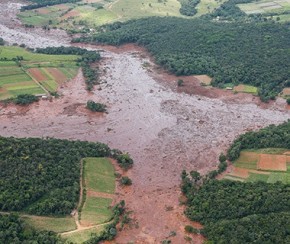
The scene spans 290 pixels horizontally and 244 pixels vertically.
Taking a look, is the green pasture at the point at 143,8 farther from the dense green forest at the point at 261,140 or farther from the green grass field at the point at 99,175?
the green grass field at the point at 99,175

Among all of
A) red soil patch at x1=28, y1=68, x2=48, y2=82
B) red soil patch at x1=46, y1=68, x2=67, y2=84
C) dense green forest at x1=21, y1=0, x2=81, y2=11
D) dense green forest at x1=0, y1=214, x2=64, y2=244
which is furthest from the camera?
dense green forest at x1=21, y1=0, x2=81, y2=11

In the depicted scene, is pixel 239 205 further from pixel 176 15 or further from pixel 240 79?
pixel 176 15

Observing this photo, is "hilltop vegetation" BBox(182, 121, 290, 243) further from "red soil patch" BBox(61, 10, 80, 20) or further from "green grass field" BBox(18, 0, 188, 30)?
"red soil patch" BBox(61, 10, 80, 20)

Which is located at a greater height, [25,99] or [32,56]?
[32,56]

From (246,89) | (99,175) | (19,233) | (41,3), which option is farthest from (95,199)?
(41,3)

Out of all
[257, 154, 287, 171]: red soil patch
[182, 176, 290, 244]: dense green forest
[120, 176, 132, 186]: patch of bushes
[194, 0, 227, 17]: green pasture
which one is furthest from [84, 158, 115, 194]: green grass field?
[194, 0, 227, 17]: green pasture

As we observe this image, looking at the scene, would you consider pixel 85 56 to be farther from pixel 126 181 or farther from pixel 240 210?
pixel 240 210
